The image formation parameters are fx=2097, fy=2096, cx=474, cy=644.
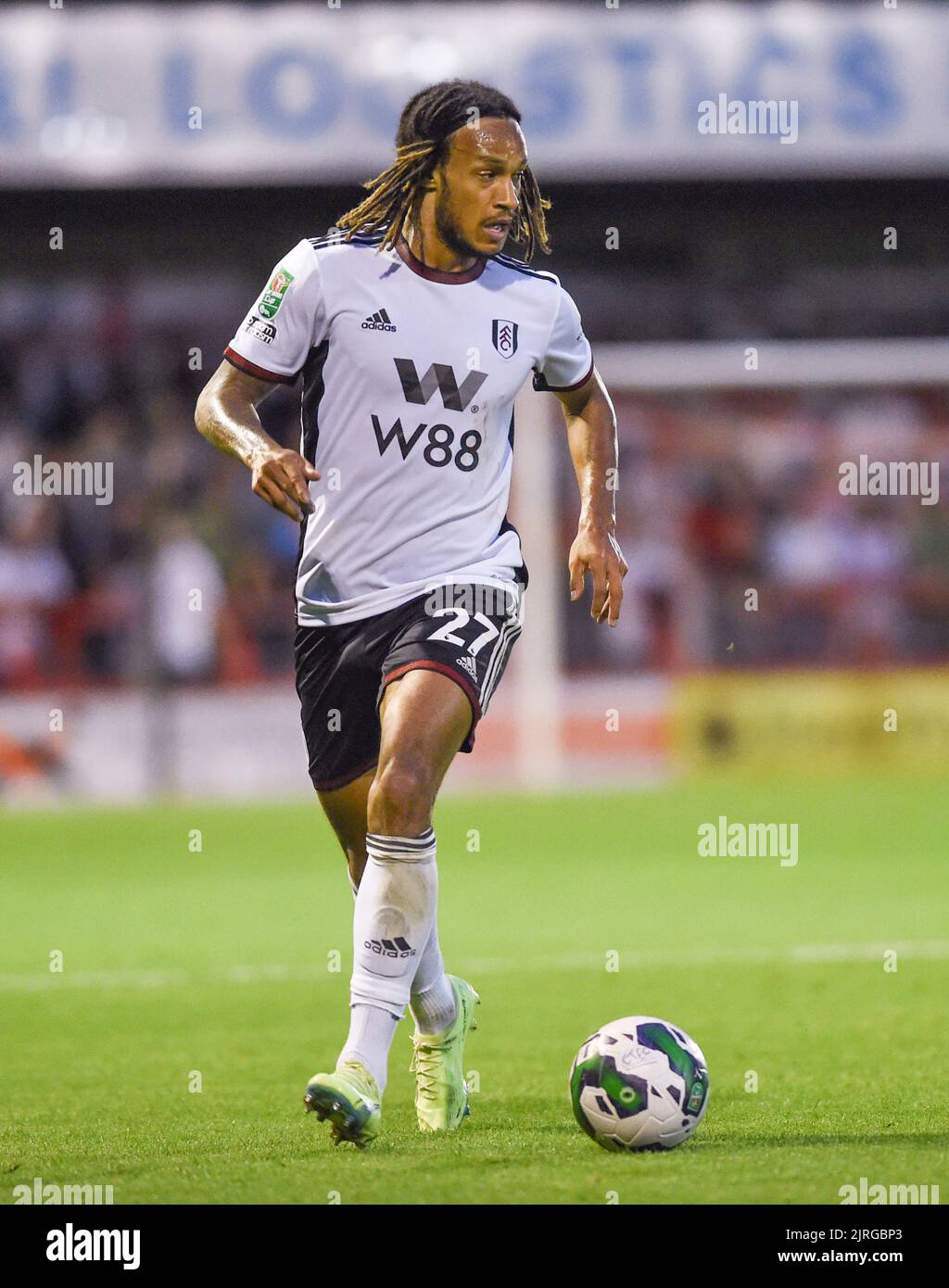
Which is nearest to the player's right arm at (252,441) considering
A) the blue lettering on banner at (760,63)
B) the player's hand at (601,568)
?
the player's hand at (601,568)

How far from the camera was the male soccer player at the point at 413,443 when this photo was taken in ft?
17.3

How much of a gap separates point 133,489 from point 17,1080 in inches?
495

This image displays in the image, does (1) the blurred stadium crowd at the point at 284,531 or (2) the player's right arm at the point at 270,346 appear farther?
(1) the blurred stadium crowd at the point at 284,531

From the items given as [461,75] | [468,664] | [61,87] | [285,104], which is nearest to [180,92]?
[285,104]

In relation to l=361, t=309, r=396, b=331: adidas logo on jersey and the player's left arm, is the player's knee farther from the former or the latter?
l=361, t=309, r=396, b=331: adidas logo on jersey

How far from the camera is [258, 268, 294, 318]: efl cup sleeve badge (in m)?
5.30

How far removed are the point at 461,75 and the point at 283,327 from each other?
39.4ft

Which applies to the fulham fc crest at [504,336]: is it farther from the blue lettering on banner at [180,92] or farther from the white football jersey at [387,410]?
the blue lettering on banner at [180,92]

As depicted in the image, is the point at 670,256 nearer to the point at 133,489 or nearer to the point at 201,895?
the point at 133,489

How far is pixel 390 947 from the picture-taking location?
196 inches

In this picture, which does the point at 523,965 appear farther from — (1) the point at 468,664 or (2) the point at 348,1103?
(2) the point at 348,1103

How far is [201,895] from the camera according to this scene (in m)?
11.1

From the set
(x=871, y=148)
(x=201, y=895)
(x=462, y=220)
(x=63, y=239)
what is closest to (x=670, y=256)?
(x=871, y=148)

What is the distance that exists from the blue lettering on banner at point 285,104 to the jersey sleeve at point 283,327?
1190cm
